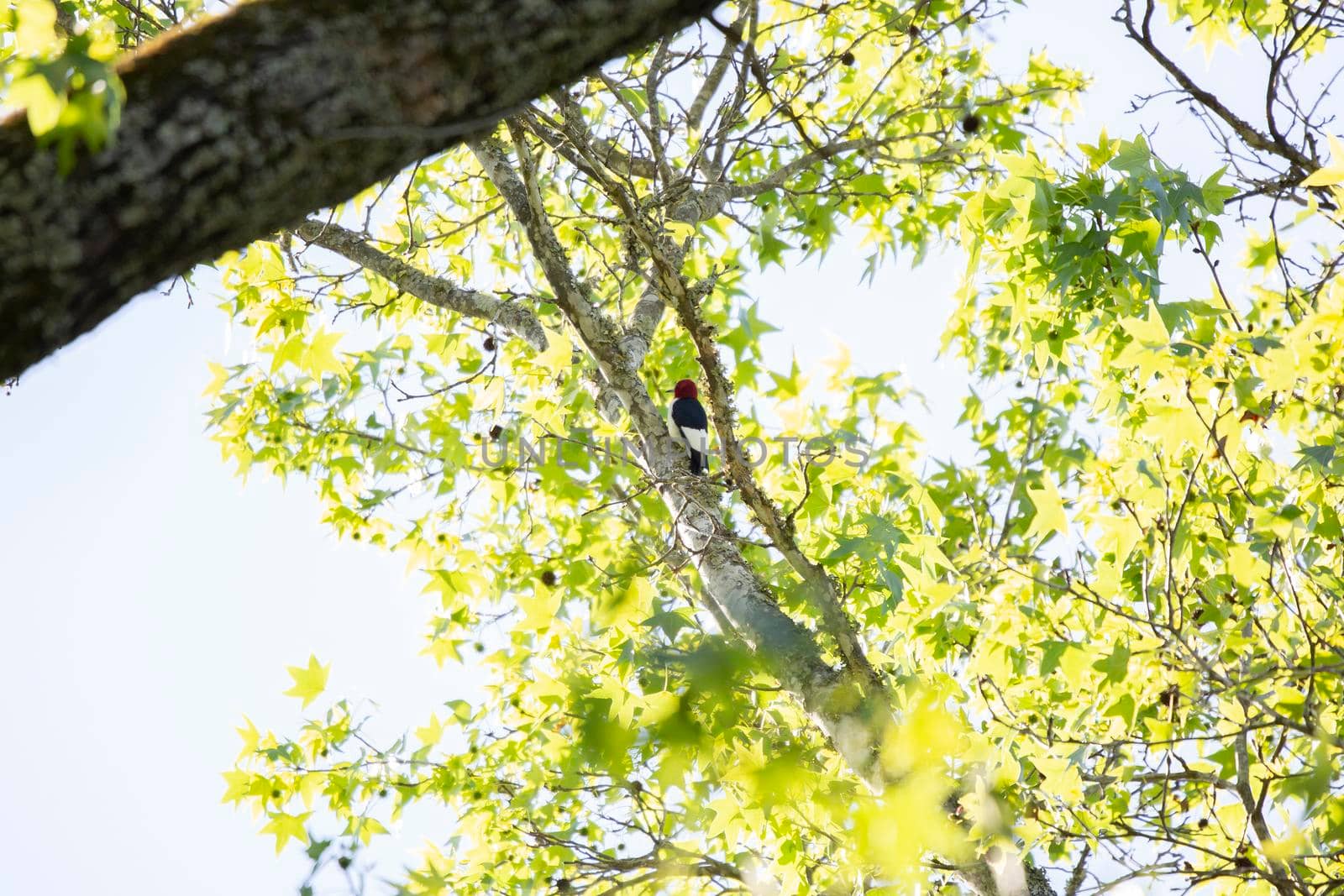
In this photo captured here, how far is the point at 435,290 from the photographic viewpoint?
4.16 m

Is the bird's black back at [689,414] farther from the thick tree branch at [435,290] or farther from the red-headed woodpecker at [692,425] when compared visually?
the thick tree branch at [435,290]

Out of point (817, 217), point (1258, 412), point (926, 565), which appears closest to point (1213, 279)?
point (1258, 412)

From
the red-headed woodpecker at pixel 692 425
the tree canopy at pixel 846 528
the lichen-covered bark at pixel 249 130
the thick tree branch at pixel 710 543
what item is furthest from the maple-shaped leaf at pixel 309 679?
the lichen-covered bark at pixel 249 130

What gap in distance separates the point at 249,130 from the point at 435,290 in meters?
3.16

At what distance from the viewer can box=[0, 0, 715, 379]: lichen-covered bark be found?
100 centimetres

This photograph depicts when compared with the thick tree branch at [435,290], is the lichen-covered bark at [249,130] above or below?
below

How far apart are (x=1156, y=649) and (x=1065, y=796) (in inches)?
24.0

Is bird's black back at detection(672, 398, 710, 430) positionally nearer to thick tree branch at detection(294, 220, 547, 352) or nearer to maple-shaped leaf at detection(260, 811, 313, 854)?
thick tree branch at detection(294, 220, 547, 352)

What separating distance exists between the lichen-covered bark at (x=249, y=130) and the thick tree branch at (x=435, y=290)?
284 cm

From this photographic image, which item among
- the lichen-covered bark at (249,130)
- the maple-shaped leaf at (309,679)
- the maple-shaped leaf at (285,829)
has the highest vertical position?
the maple-shaped leaf at (309,679)

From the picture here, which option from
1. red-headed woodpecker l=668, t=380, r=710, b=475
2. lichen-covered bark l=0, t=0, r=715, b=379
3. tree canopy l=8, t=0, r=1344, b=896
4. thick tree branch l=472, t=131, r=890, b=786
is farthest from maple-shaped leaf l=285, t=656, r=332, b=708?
lichen-covered bark l=0, t=0, r=715, b=379

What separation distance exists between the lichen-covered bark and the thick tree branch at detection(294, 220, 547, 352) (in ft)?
9.32

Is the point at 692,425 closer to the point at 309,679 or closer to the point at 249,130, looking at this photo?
the point at 309,679

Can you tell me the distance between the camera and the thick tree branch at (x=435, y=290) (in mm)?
4062
